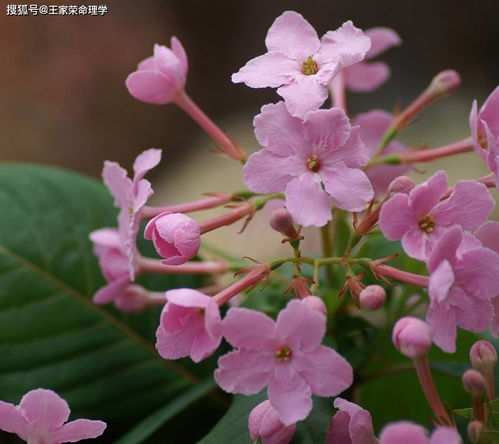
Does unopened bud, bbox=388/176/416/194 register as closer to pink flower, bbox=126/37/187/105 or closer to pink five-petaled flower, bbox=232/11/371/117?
pink five-petaled flower, bbox=232/11/371/117

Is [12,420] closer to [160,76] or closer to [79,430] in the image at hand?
[79,430]

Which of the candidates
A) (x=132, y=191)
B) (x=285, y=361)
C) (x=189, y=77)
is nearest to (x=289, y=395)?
(x=285, y=361)

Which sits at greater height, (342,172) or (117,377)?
(342,172)

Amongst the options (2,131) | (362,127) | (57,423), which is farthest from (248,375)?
(2,131)

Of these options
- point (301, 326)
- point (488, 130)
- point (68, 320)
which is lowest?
point (68, 320)

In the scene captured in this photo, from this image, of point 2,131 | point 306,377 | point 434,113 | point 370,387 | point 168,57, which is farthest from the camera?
point 434,113

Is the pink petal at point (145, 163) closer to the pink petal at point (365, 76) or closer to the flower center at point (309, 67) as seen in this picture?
the flower center at point (309, 67)

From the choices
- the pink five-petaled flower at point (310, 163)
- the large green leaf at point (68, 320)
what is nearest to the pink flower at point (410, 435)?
the pink five-petaled flower at point (310, 163)

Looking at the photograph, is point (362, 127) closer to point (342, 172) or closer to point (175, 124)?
point (342, 172)
